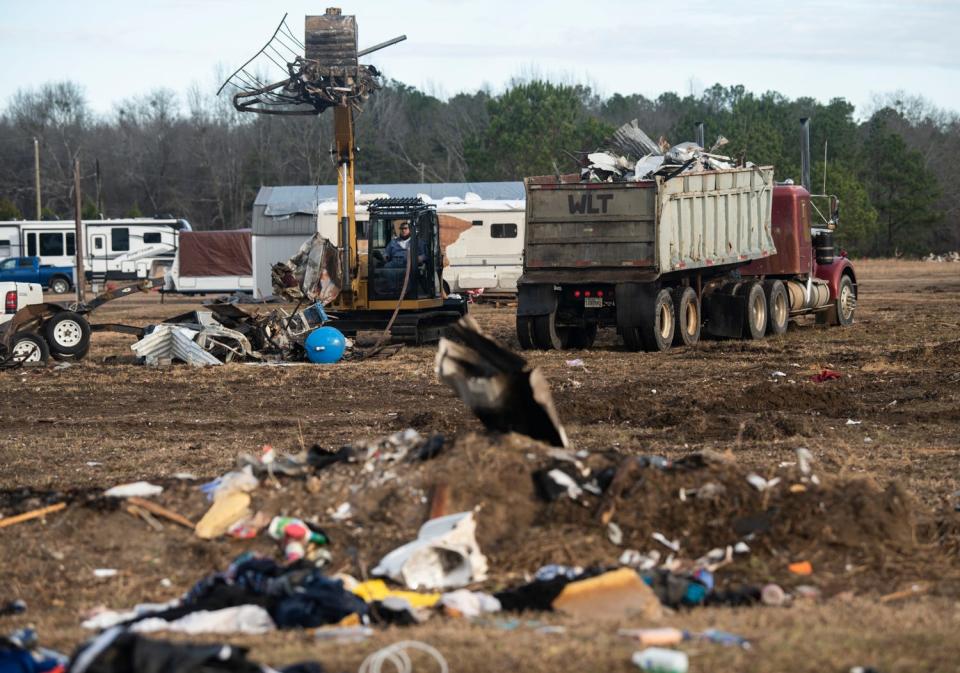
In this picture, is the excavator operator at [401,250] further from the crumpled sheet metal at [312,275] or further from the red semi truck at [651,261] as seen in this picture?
the red semi truck at [651,261]

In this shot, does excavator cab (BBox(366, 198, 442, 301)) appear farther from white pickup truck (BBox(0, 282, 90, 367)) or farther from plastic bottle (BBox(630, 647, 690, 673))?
plastic bottle (BBox(630, 647, 690, 673))

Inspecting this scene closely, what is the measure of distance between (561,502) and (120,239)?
4267 cm

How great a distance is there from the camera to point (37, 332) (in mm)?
20078

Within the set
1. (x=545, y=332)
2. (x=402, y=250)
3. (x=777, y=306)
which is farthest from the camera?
(x=777, y=306)

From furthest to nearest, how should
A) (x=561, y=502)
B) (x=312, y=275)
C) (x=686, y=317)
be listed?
(x=312, y=275) → (x=686, y=317) → (x=561, y=502)

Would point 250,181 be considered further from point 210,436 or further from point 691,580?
point 691,580

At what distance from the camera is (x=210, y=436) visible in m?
13.0

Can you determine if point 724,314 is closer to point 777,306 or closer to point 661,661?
point 777,306

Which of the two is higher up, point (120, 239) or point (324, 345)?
point (120, 239)

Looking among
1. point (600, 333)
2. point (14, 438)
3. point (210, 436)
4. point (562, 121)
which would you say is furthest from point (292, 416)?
point (562, 121)

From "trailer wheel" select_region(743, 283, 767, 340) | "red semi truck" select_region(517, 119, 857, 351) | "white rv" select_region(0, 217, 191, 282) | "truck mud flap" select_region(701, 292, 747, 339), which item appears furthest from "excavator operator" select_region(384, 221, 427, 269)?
"white rv" select_region(0, 217, 191, 282)

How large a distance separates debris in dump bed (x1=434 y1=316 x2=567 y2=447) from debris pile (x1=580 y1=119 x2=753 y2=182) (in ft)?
37.9

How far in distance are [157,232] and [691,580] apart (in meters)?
43.1

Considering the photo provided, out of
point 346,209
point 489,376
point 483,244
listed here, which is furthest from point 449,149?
point 489,376
